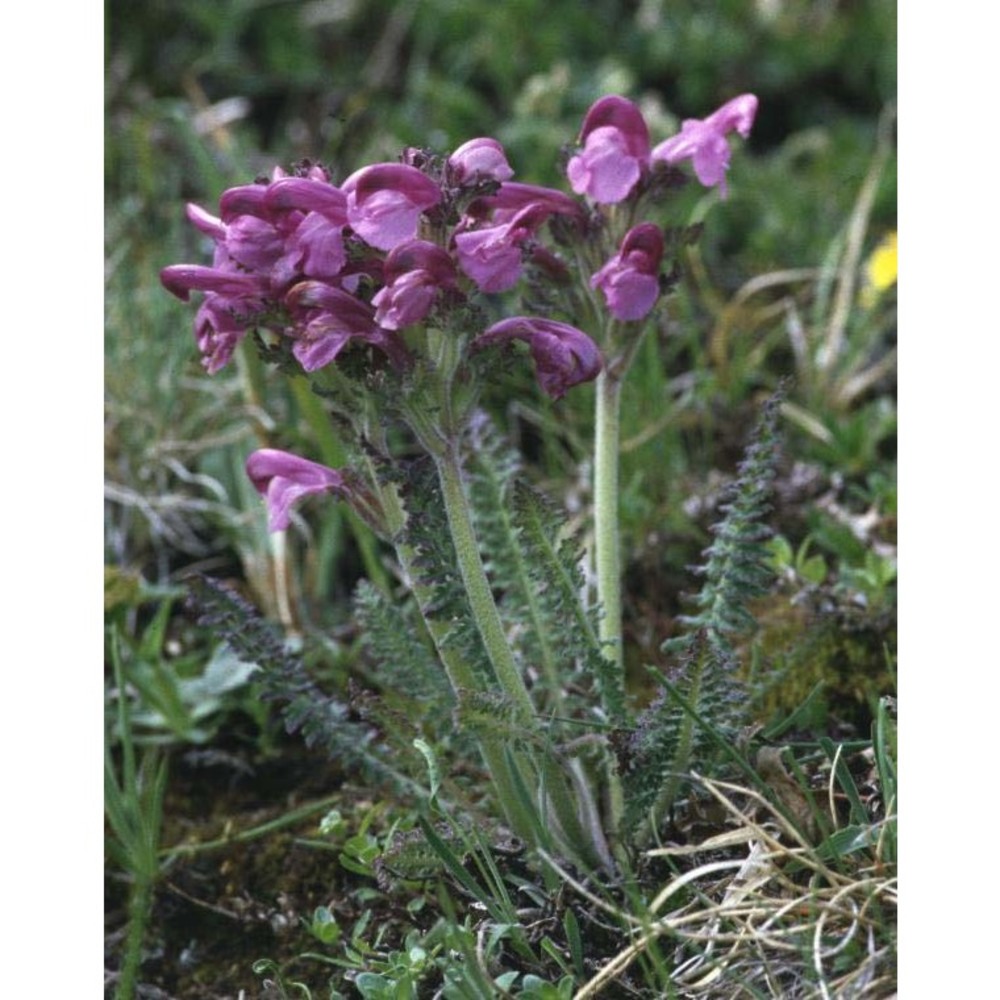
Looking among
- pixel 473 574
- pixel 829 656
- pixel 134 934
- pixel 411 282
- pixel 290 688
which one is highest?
pixel 411 282

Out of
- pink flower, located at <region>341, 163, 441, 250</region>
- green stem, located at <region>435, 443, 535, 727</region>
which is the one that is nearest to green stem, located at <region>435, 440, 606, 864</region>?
green stem, located at <region>435, 443, 535, 727</region>

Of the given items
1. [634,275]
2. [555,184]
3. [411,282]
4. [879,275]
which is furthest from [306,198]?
[555,184]

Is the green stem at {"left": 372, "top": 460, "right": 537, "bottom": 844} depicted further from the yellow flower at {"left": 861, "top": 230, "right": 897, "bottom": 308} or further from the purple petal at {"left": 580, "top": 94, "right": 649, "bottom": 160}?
the yellow flower at {"left": 861, "top": 230, "right": 897, "bottom": 308}

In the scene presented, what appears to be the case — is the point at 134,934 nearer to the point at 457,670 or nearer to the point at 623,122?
the point at 457,670

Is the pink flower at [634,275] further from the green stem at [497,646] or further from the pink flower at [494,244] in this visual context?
the green stem at [497,646]

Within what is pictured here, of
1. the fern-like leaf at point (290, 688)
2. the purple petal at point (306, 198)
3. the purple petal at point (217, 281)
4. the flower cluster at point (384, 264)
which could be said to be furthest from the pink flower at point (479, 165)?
the fern-like leaf at point (290, 688)

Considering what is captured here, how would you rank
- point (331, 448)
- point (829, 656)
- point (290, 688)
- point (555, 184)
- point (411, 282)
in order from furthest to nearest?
point (555, 184), point (331, 448), point (829, 656), point (290, 688), point (411, 282)

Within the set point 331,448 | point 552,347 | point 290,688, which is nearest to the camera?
point 552,347
